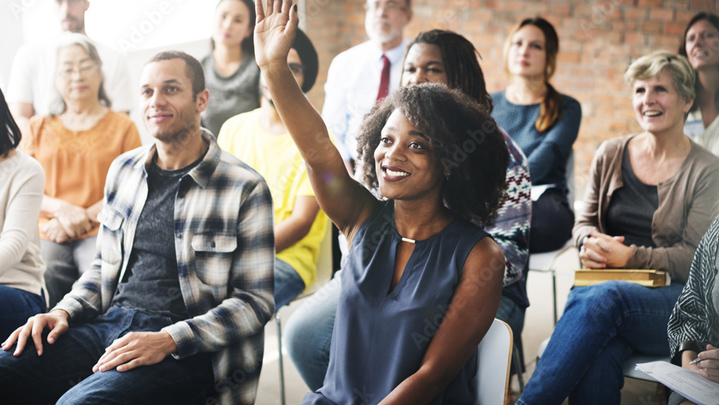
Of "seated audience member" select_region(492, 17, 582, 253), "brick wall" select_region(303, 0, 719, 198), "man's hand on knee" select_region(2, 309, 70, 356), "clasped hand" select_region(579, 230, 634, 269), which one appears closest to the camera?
"man's hand on knee" select_region(2, 309, 70, 356)

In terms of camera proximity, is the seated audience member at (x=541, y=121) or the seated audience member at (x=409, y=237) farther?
the seated audience member at (x=541, y=121)

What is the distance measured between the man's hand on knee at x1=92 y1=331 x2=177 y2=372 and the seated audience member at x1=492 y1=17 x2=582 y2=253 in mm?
1504

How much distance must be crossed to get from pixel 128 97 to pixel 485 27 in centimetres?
316

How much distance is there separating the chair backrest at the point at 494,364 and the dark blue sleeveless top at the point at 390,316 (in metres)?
0.02

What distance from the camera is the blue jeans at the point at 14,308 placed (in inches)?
78.0

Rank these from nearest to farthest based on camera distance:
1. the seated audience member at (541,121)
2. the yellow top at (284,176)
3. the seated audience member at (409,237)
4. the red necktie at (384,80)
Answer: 1. the seated audience member at (409,237)
2. the yellow top at (284,176)
3. the seated audience member at (541,121)
4. the red necktie at (384,80)

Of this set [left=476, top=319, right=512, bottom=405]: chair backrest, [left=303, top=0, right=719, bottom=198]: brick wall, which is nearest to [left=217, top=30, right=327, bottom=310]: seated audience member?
[left=476, top=319, right=512, bottom=405]: chair backrest

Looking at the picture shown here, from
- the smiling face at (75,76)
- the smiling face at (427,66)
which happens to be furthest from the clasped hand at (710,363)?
the smiling face at (75,76)

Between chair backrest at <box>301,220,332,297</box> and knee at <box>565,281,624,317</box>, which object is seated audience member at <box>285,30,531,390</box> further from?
chair backrest at <box>301,220,332,297</box>

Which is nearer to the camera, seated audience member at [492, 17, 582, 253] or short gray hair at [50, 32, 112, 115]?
short gray hair at [50, 32, 112, 115]

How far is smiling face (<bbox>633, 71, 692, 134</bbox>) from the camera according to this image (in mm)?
2217

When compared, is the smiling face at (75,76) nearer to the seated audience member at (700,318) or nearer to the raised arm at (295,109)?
the raised arm at (295,109)

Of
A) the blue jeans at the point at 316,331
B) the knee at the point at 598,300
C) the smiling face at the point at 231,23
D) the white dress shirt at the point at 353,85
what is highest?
the smiling face at the point at 231,23

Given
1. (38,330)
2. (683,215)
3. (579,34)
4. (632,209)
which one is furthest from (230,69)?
(579,34)
